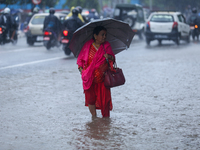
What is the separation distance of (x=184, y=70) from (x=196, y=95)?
3.86 m

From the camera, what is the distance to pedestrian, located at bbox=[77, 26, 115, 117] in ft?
20.0

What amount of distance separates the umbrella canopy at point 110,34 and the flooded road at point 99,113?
39.8 inches

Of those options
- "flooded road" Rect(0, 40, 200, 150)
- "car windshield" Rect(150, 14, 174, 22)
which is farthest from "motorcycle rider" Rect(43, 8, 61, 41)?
"flooded road" Rect(0, 40, 200, 150)

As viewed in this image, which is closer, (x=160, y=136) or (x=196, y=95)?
(x=160, y=136)

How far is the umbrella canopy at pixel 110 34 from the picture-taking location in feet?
20.6

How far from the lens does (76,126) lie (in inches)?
239

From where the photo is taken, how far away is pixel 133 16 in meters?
29.7

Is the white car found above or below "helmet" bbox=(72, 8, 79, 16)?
below

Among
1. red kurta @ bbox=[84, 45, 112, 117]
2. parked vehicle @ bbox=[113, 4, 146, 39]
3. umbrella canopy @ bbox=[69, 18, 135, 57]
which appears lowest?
parked vehicle @ bbox=[113, 4, 146, 39]

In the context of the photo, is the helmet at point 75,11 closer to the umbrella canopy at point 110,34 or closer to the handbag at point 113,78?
the umbrella canopy at point 110,34

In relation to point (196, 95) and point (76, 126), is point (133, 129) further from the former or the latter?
point (196, 95)

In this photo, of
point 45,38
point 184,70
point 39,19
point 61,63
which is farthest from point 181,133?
point 39,19

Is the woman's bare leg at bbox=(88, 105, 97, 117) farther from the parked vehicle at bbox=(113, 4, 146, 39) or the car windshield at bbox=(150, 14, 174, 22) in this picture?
the parked vehicle at bbox=(113, 4, 146, 39)

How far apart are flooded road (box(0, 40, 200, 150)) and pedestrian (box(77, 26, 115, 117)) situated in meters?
0.37
